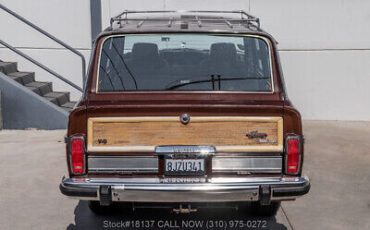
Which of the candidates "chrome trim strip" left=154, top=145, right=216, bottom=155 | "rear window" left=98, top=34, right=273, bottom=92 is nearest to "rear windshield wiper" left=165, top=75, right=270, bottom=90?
"rear window" left=98, top=34, right=273, bottom=92

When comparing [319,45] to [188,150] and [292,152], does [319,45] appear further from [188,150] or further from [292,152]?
[188,150]

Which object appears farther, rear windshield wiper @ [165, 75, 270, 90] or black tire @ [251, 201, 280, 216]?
black tire @ [251, 201, 280, 216]

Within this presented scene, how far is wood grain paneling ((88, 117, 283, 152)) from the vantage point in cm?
470

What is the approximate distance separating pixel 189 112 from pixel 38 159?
14.2 feet

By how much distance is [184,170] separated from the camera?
15.5 ft

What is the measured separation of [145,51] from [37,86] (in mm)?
6322

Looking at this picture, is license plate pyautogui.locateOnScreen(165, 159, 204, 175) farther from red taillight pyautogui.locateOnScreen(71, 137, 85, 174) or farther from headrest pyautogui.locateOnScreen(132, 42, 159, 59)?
headrest pyautogui.locateOnScreen(132, 42, 159, 59)

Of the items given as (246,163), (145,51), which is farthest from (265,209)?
(145,51)

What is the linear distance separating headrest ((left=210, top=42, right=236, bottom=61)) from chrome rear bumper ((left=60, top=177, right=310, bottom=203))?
140 centimetres

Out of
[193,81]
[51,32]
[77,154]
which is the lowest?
[77,154]

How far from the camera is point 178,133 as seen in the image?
15.5 ft

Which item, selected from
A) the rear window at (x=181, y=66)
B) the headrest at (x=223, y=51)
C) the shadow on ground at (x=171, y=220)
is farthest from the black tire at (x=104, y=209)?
the headrest at (x=223, y=51)

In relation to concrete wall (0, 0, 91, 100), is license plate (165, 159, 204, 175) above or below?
below

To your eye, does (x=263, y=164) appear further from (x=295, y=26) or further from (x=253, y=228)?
(x=295, y=26)
